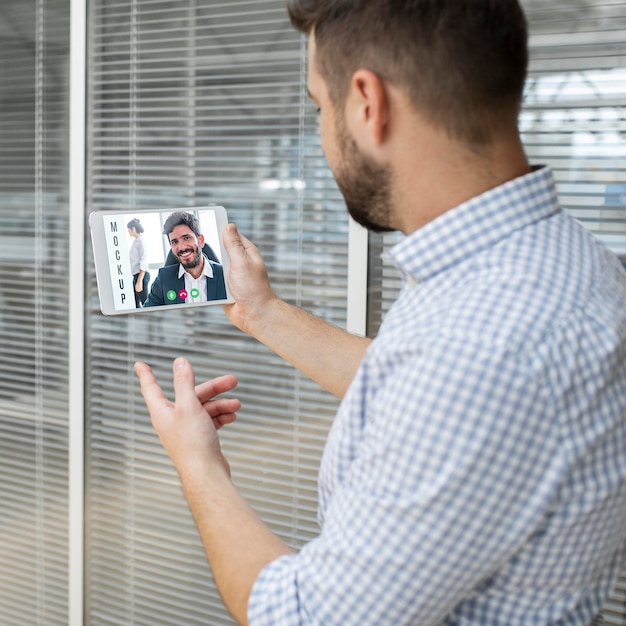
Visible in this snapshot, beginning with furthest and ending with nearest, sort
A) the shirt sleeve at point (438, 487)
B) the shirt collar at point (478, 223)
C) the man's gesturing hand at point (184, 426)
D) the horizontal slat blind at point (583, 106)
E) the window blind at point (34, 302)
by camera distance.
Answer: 1. the window blind at point (34, 302)
2. the horizontal slat blind at point (583, 106)
3. the man's gesturing hand at point (184, 426)
4. the shirt collar at point (478, 223)
5. the shirt sleeve at point (438, 487)

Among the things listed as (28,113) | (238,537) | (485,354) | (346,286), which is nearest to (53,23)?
(28,113)

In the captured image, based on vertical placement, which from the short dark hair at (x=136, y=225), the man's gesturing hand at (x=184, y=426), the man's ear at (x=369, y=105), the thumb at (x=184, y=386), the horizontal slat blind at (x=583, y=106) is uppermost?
the horizontal slat blind at (x=583, y=106)

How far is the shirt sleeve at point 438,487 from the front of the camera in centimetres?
74

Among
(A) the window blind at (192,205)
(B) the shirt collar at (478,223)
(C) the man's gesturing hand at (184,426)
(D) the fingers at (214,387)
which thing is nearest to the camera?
(B) the shirt collar at (478,223)

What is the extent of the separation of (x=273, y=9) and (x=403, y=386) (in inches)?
65.1

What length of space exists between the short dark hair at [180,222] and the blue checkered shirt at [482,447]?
2.79 ft

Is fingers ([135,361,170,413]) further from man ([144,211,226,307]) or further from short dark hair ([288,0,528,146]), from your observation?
short dark hair ([288,0,528,146])

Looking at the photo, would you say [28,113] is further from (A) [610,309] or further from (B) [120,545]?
(A) [610,309]

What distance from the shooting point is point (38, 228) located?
2574 mm

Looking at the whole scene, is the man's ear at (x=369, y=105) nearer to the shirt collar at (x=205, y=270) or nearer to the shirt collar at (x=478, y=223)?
the shirt collar at (x=478, y=223)

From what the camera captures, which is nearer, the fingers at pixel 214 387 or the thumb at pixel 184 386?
the thumb at pixel 184 386

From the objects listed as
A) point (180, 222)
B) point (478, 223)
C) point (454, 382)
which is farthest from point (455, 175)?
point (180, 222)

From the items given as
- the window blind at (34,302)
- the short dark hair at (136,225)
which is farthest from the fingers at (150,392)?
the window blind at (34,302)

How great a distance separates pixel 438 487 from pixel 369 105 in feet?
1.40
